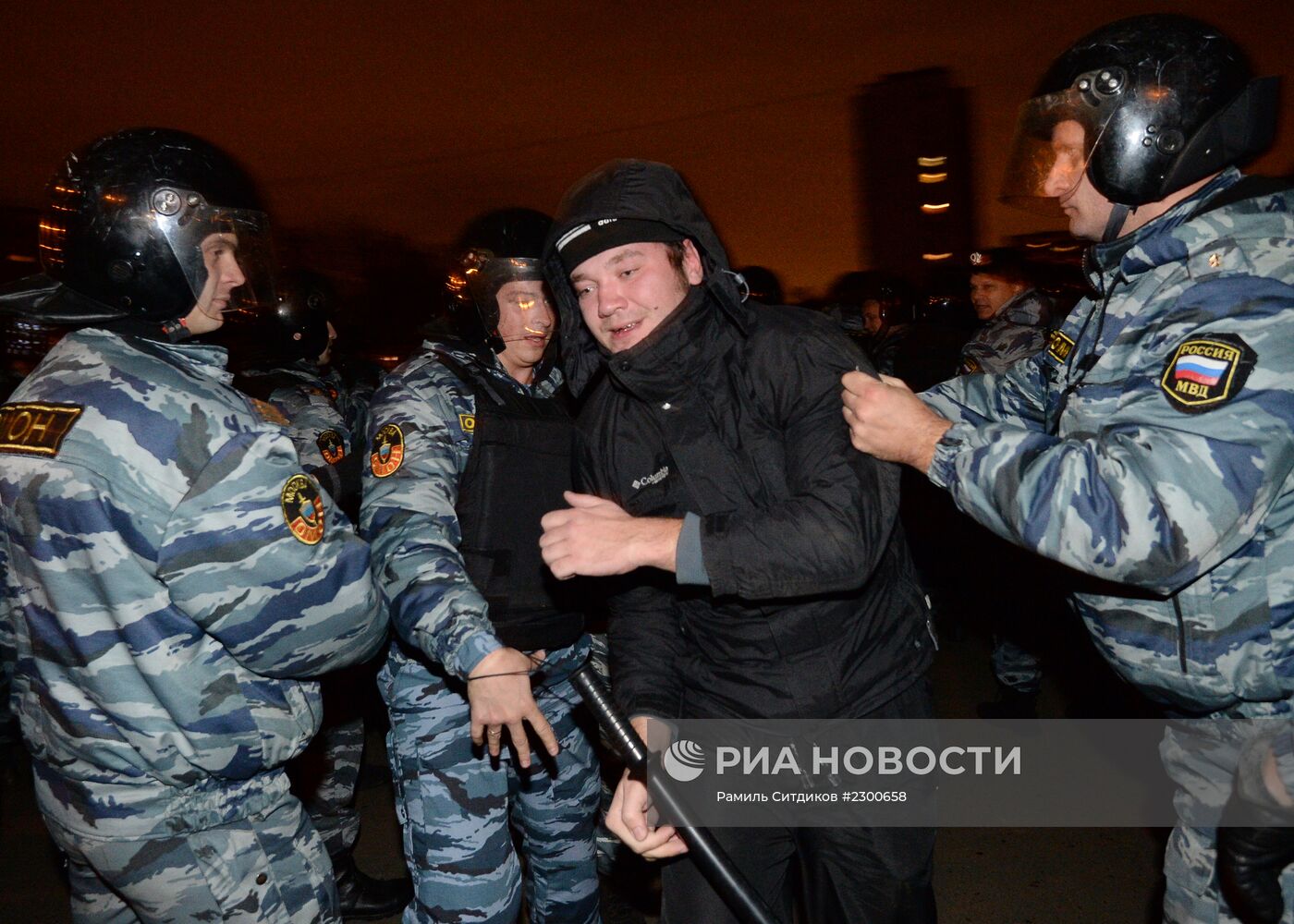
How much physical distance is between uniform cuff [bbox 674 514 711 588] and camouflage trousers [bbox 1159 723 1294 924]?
1172mm

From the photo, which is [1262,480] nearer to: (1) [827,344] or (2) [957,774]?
(1) [827,344]

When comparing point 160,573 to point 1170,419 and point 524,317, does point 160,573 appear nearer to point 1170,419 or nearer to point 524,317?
point 524,317

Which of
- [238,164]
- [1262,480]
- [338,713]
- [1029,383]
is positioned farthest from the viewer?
[338,713]

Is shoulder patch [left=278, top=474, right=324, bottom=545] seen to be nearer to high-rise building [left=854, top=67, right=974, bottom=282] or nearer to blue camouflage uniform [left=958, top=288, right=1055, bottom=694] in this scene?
blue camouflage uniform [left=958, top=288, right=1055, bottom=694]

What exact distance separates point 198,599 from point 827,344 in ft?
5.03

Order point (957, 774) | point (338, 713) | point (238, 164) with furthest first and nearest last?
point (957, 774) → point (338, 713) → point (238, 164)

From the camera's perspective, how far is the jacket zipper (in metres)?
1.83

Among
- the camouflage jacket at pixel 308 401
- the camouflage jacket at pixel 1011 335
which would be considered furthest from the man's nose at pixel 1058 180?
the camouflage jacket at pixel 1011 335

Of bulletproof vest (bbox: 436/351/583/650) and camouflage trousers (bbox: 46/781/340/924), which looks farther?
bulletproof vest (bbox: 436/351/583/650)

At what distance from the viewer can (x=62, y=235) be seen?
2074 millimetres

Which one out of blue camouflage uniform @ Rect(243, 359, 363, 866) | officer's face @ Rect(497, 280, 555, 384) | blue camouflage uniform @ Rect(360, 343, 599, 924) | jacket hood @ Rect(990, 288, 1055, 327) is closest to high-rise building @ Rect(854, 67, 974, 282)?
jacket hood @ Rect(990, 288, 1055, 327)

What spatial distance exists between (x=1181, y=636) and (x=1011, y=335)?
13.6 feet

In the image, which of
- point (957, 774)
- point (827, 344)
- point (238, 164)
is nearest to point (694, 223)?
point (827, 344)

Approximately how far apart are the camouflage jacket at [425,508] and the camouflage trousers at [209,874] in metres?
0.54
